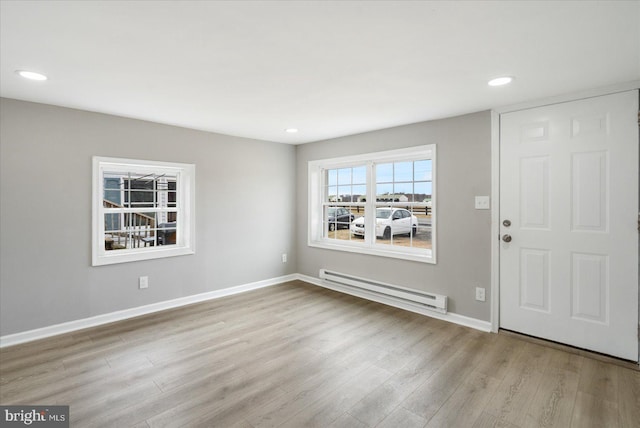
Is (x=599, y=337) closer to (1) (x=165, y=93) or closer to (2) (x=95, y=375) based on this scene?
(2) (x=95, y=375)

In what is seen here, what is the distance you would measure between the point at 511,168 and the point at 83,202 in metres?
4.39

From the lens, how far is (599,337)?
2.69m

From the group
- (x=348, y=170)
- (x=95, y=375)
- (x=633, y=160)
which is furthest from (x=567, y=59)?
(x=95, y=375)

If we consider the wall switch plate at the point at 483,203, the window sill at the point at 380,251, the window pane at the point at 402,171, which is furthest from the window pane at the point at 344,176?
the wall switch plate at the point at 483,203

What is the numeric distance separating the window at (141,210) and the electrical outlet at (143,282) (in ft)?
0.77

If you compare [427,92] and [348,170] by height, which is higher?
[427,92]

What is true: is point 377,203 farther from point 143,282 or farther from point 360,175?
point 143,282

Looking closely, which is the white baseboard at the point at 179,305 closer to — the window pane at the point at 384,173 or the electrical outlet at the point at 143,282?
the electrical outlet at the point at 143,282

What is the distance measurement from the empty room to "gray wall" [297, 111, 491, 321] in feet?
0.07

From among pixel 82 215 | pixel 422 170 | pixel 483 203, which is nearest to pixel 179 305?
pixel 82 215

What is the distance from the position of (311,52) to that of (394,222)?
107 inches

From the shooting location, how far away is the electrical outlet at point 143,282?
368 centimetres

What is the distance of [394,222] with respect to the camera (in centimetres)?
424

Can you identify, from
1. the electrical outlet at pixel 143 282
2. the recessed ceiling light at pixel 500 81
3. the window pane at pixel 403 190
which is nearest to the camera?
the recessed ceiling light at pixel 500 81
